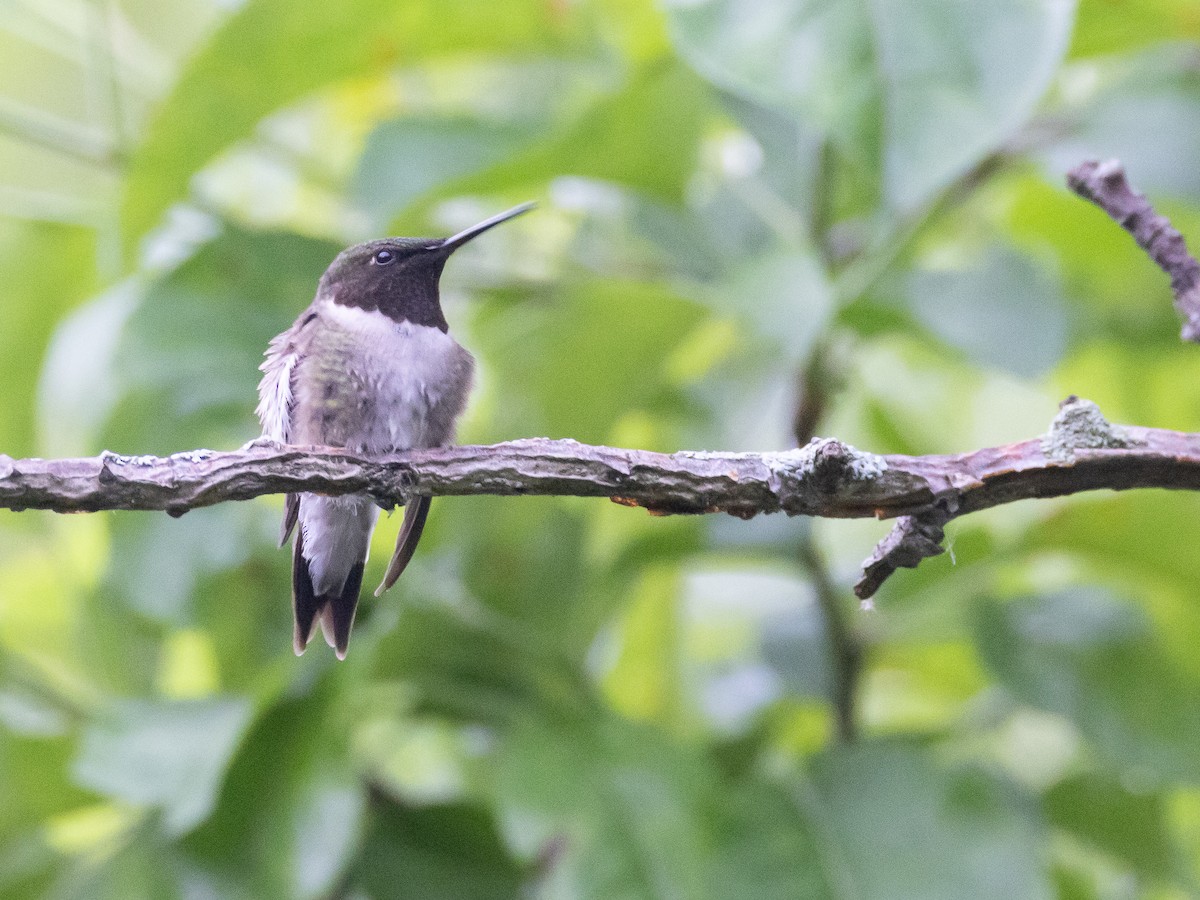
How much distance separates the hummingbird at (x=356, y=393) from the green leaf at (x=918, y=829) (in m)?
0.87

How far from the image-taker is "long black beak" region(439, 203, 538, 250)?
3.56 ft

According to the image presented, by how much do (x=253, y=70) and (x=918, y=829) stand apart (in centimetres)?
156

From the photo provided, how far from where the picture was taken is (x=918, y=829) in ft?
6.23

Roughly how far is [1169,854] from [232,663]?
167 cm

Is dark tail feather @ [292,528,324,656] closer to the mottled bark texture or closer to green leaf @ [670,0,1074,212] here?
the mottled bark texture

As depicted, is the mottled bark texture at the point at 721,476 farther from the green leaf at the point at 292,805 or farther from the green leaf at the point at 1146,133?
the green leaf at the point at 1146,133

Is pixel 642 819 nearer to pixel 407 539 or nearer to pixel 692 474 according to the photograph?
pixel 407 539

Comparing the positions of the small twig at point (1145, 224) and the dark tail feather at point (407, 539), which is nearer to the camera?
the small twig at point (1145, 224)

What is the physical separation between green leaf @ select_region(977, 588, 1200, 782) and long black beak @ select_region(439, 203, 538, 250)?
1.13 m

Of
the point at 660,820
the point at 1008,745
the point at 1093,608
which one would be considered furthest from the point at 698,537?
the point at 1008,745

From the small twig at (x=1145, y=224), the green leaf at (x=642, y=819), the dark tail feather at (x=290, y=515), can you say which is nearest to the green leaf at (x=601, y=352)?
the green leaf at (x=642, y=819)

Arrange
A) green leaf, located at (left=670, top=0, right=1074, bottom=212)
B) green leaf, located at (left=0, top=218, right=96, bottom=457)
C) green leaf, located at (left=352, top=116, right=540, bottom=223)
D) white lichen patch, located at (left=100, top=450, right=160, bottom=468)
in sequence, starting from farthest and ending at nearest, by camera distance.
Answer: green leaf, located at (left=0, top=218, right=96, bottom=457) → green leaf, located at (left=352, top=116, right=540, bottom=223) → green leaf, located at (left=670, top=0, right=1074, bottom=212) → white lichen patch, located at (left=100, top=450, right=160, bottom=468)

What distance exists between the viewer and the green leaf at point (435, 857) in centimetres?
199

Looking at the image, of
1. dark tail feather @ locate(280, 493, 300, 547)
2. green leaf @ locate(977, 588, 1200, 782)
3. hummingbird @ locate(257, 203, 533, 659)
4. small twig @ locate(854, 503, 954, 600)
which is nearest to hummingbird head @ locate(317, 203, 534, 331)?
hummingbird @ locate(257, 203, 533, 659)
